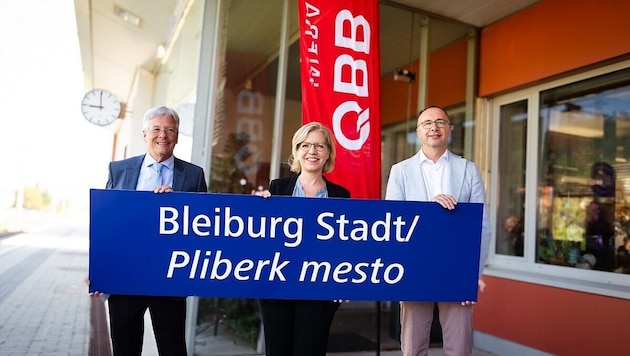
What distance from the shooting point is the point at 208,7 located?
12.8 ft

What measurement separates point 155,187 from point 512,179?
362cm

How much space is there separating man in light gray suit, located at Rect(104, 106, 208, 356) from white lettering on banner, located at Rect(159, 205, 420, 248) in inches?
5.6

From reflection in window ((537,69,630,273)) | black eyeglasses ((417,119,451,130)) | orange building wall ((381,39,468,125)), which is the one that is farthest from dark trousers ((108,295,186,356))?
orange building wall ((381,39,468,125))

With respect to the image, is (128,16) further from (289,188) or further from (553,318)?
(553,318)

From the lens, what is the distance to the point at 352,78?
3.23m

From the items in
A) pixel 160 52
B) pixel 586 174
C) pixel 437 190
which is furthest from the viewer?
pixel 160 52

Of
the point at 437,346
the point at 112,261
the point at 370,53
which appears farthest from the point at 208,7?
the point at 437,346

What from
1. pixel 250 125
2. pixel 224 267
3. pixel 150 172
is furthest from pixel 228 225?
pixel 250 125

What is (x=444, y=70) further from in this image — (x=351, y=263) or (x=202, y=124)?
(x=351, y=263)

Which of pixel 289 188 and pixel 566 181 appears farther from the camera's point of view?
pixel 566 181

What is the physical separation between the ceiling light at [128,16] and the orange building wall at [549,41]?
12.9ft

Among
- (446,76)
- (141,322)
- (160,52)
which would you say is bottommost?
(141,322)

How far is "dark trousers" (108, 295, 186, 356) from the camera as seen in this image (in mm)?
1995

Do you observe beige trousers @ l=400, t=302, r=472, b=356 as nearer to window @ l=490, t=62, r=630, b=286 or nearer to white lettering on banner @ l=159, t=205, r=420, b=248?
white lettering on banner @ l=159, t=205, r=420, b=248
